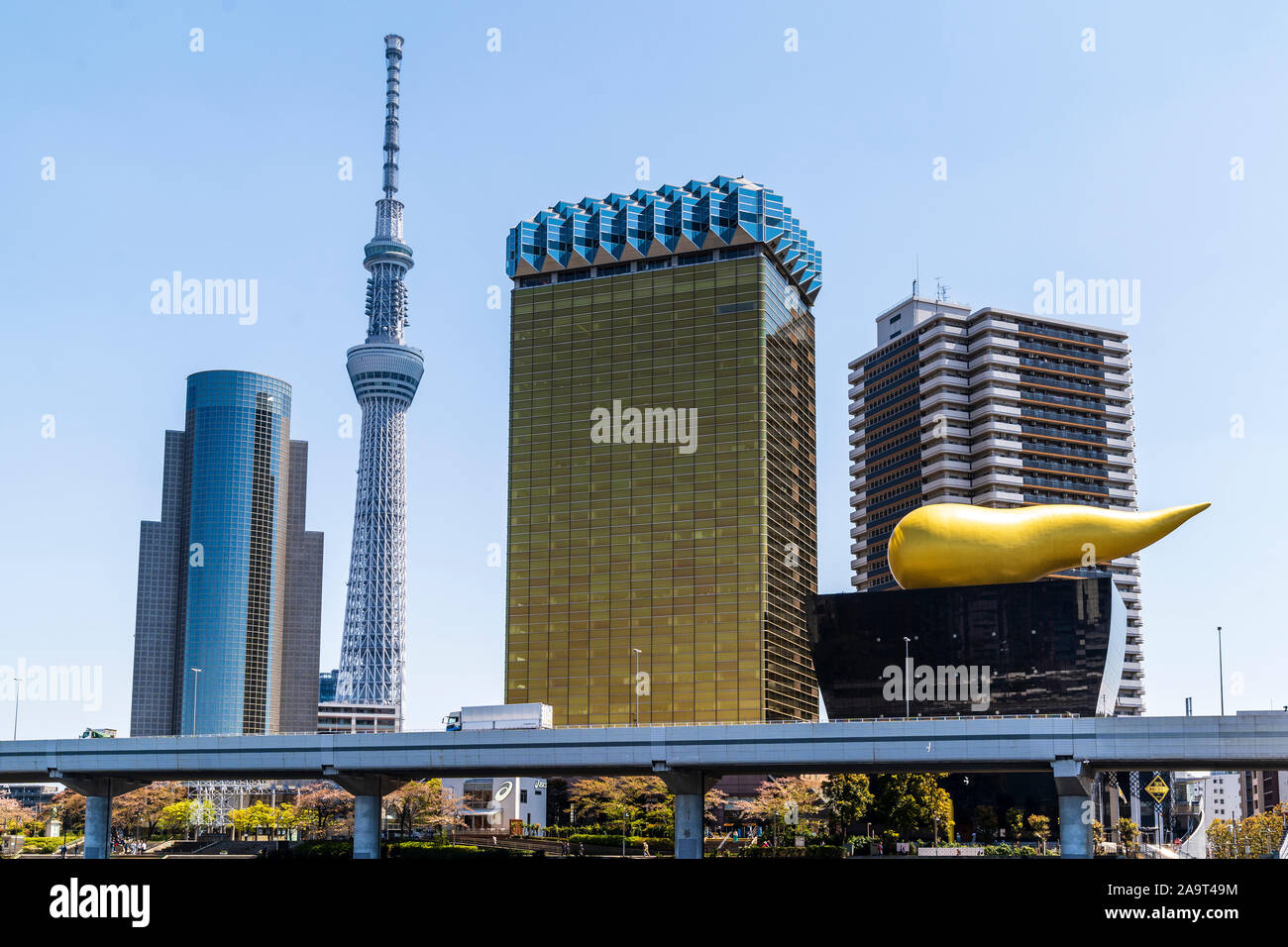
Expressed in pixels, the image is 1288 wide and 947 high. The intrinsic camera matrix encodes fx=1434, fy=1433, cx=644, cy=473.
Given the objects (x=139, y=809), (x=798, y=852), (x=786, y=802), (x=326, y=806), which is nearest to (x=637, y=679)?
(x=326, y=806)

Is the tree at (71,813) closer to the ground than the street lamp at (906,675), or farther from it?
closer to the ground

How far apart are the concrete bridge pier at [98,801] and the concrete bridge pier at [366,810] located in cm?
1836

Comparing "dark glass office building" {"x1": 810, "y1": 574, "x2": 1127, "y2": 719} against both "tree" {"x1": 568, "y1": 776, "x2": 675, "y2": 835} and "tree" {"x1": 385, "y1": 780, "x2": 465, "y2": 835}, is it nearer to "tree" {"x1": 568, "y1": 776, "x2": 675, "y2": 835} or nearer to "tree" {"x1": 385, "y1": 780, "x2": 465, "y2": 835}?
"tree" {"x1": 568, "y1": 776, "x2": 675, "y2": 835}

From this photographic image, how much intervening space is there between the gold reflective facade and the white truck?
78.9 m

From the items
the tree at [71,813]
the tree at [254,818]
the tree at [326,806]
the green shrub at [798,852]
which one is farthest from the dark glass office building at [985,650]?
the tree at [71,813]

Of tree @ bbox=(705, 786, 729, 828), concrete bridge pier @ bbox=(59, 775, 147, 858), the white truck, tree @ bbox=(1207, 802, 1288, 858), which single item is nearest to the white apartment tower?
tree @ bbox=(1207, 802, 1288, 858)

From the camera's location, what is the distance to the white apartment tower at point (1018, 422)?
188750mm

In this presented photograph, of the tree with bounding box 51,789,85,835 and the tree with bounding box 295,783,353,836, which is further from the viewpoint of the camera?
the tree with bounding box 51,789,85,835

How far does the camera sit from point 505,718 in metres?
96.1

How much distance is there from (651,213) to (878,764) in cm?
11749

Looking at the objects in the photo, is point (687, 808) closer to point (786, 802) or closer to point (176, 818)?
point (786, 802)

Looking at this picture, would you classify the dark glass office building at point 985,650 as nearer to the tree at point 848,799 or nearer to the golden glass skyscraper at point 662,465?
the tree at point 848,799

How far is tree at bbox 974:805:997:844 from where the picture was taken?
132 m
